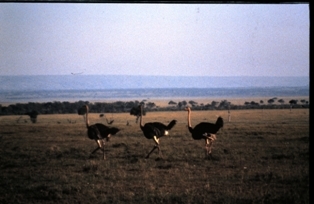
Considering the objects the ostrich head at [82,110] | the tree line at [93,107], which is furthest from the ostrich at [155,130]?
the ostrich head at [82,110]

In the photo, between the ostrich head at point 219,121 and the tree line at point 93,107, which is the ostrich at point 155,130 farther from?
the ostrich head at point 219,121

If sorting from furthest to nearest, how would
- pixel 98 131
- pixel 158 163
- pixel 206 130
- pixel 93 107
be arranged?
pixel 206 130, pixel 98 131, pixel 93 107, pixel 158 163

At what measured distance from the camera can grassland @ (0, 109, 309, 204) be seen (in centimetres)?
897

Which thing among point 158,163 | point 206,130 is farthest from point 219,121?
point 158,163

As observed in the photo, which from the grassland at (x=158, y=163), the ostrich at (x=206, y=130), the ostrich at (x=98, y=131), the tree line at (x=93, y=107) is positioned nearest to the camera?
the grassland at (x=158, y=163)

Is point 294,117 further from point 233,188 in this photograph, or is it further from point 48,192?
point 48,192

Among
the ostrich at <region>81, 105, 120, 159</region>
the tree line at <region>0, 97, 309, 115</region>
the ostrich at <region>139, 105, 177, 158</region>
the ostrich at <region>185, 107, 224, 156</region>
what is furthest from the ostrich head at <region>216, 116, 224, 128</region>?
the ostrich at <region>81, 105, 120, 159</region>

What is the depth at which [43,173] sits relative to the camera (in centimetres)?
1066

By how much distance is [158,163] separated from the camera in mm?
11312

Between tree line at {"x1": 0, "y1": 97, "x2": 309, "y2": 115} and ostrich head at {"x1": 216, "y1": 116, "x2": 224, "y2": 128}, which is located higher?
tree line at {"x1": 0, "y1": 97, "x2": 309, "y2": 115}

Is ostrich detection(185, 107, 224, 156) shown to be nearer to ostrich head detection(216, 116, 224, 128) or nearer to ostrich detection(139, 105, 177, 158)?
ostrich head detection(216, 116, 224, 128)

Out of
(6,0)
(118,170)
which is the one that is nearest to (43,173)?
(118,170)

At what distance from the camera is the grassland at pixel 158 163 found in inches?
353

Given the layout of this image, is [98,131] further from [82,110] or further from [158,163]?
[158,163]
